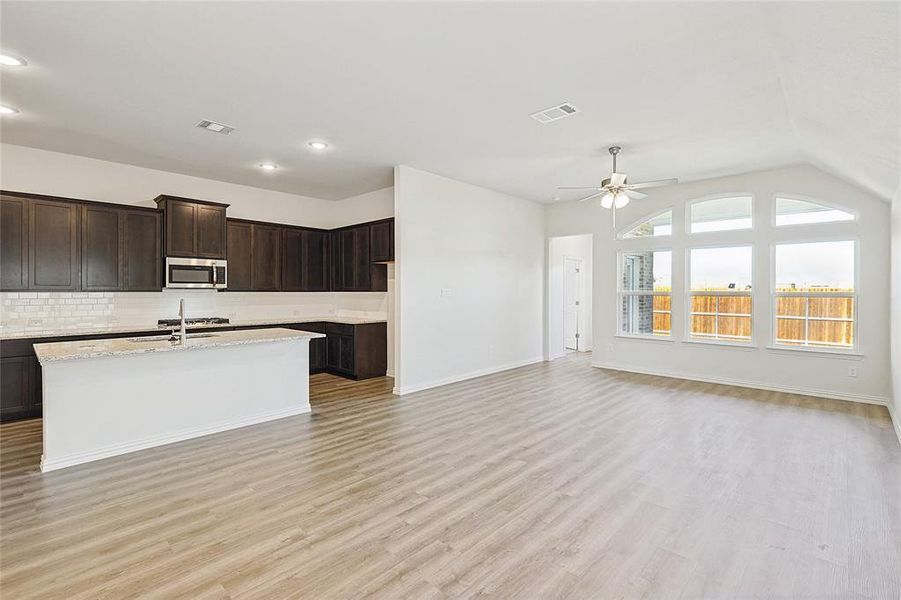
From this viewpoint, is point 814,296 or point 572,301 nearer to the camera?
point 814,296

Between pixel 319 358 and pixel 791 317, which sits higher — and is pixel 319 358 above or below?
below

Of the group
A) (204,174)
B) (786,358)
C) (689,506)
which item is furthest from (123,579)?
(786,358)

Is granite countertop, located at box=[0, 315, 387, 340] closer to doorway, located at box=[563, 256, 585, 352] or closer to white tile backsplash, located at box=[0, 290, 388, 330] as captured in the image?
white tile backsplash, located at box=[0, 290, 388, 330]

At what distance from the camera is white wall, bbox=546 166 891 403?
17.5ft

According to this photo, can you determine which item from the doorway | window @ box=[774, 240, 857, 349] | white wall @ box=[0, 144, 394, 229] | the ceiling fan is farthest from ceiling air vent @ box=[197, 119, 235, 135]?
window @ box=[774, 240, 857, 349]

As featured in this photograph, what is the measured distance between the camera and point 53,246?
16.6ft

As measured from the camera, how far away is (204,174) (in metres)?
6.29

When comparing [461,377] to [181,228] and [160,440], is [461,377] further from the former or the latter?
[181,228]

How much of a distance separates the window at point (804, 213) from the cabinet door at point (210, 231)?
786 cm

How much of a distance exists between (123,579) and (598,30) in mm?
4043

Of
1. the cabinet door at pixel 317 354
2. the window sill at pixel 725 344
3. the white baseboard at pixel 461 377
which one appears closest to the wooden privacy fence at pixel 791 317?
the window sill at pixel 725 344

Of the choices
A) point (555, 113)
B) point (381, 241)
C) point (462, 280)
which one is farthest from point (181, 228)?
point (555, 113)

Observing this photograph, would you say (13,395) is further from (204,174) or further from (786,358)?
(786,358)

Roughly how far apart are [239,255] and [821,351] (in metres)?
8.34
